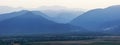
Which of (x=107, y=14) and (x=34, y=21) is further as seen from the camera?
(x=107, y=14)

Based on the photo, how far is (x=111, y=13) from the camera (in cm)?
19138

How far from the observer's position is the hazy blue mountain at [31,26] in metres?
142

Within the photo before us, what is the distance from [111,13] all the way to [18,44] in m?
131

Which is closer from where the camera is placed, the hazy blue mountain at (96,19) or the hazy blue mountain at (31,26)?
the hazy blue mountain at (31,26)

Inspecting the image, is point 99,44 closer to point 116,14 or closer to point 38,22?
point 38,22

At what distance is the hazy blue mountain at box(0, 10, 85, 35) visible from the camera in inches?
5610

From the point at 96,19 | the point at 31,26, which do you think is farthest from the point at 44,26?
the point at 96,19

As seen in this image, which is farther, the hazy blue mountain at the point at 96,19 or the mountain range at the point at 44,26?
the hazy blue mountain at the point at 96,19

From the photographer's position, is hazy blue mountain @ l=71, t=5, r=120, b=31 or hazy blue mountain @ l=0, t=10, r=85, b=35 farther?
hazy blue mountain @ l=71, t=5, r=120, b=31

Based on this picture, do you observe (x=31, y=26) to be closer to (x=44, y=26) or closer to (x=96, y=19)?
(x=44, y=26)

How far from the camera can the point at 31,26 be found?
15275cm

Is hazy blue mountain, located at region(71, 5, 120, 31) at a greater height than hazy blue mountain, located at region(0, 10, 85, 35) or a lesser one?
greater

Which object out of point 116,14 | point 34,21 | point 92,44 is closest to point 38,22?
point 34,21

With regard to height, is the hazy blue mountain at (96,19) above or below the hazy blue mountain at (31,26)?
above
